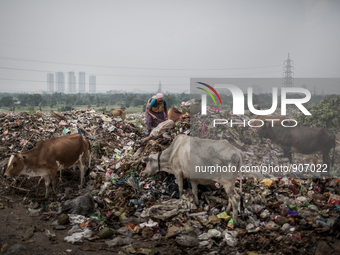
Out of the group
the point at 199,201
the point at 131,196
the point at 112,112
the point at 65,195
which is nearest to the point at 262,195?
the point at 199,201

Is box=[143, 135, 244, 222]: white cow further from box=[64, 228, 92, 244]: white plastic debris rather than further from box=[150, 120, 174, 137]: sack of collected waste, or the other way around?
box=[64, 228, 92, 244]: white plastic debris

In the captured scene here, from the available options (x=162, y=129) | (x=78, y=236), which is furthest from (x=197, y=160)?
(x=162, y=129)

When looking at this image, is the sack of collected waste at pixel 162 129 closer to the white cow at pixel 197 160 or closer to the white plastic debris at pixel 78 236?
the white cow at pixel 197 160

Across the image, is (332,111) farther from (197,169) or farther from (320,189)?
(197,169)

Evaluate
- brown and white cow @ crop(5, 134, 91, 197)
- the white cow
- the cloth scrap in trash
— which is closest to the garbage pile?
the cloth scrap in trash

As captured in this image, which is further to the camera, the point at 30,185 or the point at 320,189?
→ the point at 30,185

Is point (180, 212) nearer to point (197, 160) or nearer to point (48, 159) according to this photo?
point (197, 160)

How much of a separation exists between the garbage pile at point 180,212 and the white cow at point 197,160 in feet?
1.39

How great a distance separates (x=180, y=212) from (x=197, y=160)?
1135 millimetres

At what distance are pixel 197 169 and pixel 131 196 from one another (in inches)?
70.2

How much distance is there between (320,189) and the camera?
6.84 meters

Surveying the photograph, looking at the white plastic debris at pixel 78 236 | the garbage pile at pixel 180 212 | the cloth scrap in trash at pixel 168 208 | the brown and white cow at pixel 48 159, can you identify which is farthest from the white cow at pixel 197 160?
the white plastic debris at pixel 78 236

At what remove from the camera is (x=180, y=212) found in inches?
229

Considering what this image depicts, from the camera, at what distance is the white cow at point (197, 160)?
5.51 metres
